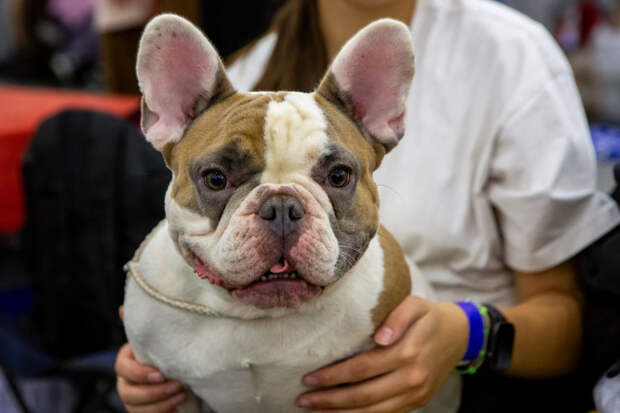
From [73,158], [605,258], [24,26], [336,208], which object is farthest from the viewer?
[24,26]

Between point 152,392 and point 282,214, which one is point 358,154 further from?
point 152,392

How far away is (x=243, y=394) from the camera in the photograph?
87cm

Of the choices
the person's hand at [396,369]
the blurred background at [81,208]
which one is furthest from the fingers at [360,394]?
the blurred background at [81,208]

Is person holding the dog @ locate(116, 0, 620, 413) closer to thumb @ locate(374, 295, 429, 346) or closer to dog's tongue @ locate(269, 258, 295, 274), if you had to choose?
thumb @ locate(374, 295, 429, 346)

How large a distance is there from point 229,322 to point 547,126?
58 centimetres

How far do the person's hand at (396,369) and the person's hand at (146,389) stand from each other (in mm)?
169

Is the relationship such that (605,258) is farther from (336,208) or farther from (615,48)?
(615,48)

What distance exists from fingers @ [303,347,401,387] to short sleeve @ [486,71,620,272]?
36 centimetres

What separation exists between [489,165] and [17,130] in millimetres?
1567

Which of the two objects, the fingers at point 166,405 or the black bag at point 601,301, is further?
the black bag at point 601,301

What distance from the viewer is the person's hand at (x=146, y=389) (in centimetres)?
91

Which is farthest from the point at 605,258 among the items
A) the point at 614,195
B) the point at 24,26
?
the point at 24,26

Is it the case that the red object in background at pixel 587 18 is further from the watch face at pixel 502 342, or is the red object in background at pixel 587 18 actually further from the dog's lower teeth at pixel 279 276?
the dog's lower teeth at pixel 279 276

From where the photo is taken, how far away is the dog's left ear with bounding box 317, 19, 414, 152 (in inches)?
31.5
